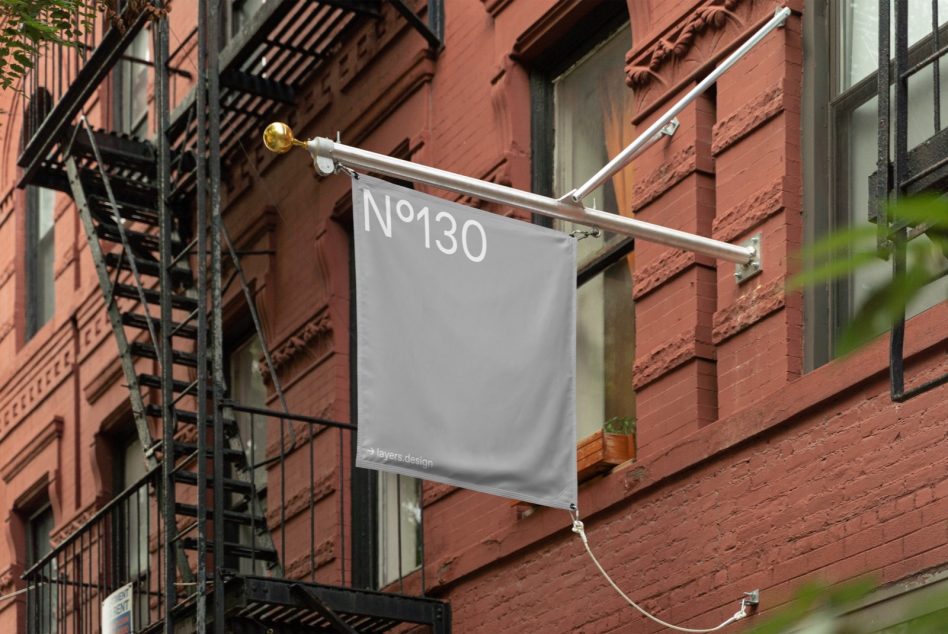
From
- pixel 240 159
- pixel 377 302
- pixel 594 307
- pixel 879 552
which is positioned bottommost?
pixel 879 552

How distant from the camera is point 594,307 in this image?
32.9 feet

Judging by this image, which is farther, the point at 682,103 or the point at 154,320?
the point at 154,320

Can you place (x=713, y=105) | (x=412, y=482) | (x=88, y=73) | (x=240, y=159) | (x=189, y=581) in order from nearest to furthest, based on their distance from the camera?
1. (x=713, y=105)
2. (x=189, y=581)
3. (x=412, y=482)
4. (x=88, y=73)
5. (x=240, y=159)

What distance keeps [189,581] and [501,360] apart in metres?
3.64

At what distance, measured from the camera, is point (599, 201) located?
10117mm

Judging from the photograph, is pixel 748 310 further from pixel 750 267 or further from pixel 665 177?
pixel 665 177

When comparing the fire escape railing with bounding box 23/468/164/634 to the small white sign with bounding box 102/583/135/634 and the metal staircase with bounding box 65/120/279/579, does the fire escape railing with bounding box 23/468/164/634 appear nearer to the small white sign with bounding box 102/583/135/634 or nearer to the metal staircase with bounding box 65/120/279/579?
the small white sign with bounding box 102/583/135/634

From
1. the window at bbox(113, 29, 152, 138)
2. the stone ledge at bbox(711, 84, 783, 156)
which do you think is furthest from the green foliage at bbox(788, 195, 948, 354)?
the window at bbox(113, 29, 152, 138)

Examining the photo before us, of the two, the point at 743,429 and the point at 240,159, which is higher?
the point at 240,159

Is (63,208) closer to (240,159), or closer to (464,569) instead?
(240,159)

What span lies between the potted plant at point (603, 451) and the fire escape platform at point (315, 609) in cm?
164

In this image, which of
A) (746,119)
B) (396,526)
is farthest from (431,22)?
(746,119)

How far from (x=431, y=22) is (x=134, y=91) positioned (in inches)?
250

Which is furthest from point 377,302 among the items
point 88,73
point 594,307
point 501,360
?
point 88,73
